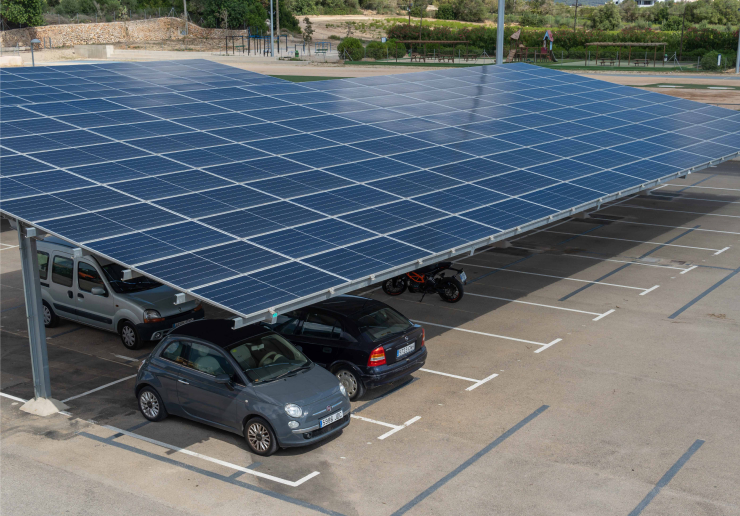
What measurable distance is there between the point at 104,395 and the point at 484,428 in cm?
691

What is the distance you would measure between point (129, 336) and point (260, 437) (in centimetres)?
596

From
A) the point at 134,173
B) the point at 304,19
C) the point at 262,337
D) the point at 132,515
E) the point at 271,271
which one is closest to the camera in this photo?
the point at 132,515

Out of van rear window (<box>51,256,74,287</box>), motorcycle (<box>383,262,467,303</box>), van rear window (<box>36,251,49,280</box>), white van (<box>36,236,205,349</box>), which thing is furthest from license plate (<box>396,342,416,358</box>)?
van rear window (<box>36,251,49,280</box>)

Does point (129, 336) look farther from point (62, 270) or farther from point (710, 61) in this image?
point (710, 61)

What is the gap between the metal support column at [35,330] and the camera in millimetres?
12320

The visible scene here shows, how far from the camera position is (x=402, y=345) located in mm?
13312

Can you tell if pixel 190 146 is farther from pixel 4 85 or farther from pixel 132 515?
pixel 132 515

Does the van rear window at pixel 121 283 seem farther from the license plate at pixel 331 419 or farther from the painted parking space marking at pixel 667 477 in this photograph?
the painted parking space marking at pixel 667 477

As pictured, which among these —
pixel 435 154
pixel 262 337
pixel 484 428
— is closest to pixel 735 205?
pixel 435 154

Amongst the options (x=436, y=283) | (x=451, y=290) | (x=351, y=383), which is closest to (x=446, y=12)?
(x=436, y=283)

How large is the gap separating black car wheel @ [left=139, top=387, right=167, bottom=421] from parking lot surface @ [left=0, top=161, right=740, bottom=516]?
17cm

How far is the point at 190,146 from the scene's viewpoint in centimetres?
1673

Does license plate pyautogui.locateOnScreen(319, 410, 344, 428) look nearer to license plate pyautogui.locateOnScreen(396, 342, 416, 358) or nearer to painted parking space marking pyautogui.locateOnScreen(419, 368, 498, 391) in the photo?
license plate pyautogui.locateOnScreen(396, 342, 416, 358)

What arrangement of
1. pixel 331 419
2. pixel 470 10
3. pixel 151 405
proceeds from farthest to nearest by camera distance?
pixel 470 10 < pixel 151 405 < pixel 331 419
